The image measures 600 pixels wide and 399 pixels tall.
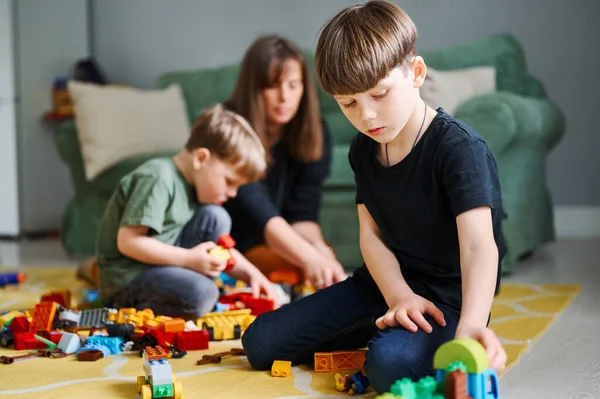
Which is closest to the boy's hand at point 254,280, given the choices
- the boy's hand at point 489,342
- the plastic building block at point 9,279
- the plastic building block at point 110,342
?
the plastic building block at point 110,342

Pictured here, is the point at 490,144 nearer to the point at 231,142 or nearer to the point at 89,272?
the point at 231,142

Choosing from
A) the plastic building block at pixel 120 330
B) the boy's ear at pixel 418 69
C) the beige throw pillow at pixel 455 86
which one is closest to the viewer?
the boy's ear at pixel 418 69

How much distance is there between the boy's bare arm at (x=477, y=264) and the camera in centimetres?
118

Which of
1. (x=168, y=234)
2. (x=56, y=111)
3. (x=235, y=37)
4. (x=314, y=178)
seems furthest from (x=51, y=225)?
(x=168, y=234)

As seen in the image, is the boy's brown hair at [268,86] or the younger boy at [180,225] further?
the boy's brown hair at [268,86]

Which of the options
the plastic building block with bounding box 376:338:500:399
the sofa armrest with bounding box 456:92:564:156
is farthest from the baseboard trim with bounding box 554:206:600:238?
the plastic building block with bounding box 376:338:500:399

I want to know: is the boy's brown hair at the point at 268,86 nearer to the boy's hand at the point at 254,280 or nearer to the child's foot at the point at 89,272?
the boy's hand at the point at 254,280

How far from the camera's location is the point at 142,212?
1.86 meters

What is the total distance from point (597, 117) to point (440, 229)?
2563mm

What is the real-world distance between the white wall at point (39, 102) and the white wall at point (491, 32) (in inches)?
21.7

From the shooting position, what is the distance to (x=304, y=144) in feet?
7.87

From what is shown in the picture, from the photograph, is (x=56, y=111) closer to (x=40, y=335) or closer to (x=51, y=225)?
(x=51, y=225)

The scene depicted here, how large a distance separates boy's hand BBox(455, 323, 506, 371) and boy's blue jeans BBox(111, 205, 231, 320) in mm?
814

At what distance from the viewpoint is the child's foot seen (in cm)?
244
